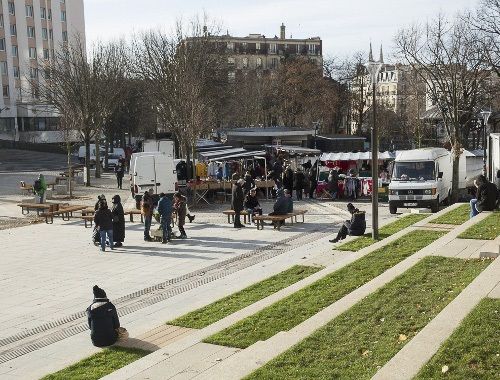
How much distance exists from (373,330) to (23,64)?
Answer: 3000 inches

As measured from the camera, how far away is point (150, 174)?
973 inches

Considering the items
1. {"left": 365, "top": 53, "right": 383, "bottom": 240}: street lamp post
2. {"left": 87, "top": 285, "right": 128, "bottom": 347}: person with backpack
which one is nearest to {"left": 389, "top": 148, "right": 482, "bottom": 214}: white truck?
{"left": 365, "top": 53, "right": 383, "bottom": 240}: street lamp post

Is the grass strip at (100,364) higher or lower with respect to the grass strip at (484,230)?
lower

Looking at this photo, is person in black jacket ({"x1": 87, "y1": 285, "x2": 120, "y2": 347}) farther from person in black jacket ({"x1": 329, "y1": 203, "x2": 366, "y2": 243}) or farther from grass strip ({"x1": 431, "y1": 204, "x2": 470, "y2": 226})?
grass strip ({"x1": 431, "y1": 204, "x2": 470, "y2": 226})

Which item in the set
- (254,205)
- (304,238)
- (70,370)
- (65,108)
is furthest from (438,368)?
(65,108)

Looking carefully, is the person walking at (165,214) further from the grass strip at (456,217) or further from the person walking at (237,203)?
the grass strip at (456,217)

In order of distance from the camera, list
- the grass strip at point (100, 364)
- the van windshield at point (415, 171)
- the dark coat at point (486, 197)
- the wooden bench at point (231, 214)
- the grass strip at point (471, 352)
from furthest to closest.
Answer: the van windshield at point (415, 171)
the wooden bench at point (231, 214)
the dark coat at point (486, 197)
the grass strip at point (100, 364)
the grass strip at point (471, 352)

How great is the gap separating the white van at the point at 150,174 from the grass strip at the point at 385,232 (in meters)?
9.84

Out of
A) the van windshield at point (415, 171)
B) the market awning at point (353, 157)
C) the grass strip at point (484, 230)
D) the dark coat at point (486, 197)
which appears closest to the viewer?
the grass strip at point (484, 230)

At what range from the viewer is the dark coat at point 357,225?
54.3 ft

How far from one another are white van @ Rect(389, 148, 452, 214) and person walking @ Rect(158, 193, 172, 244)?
30.2ft

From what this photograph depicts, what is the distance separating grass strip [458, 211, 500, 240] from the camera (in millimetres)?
14164

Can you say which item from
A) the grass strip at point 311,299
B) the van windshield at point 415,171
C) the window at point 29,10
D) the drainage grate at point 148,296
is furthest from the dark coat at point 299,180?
the window at point 29,10

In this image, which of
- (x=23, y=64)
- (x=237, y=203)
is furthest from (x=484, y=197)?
(x=23, y=64)
